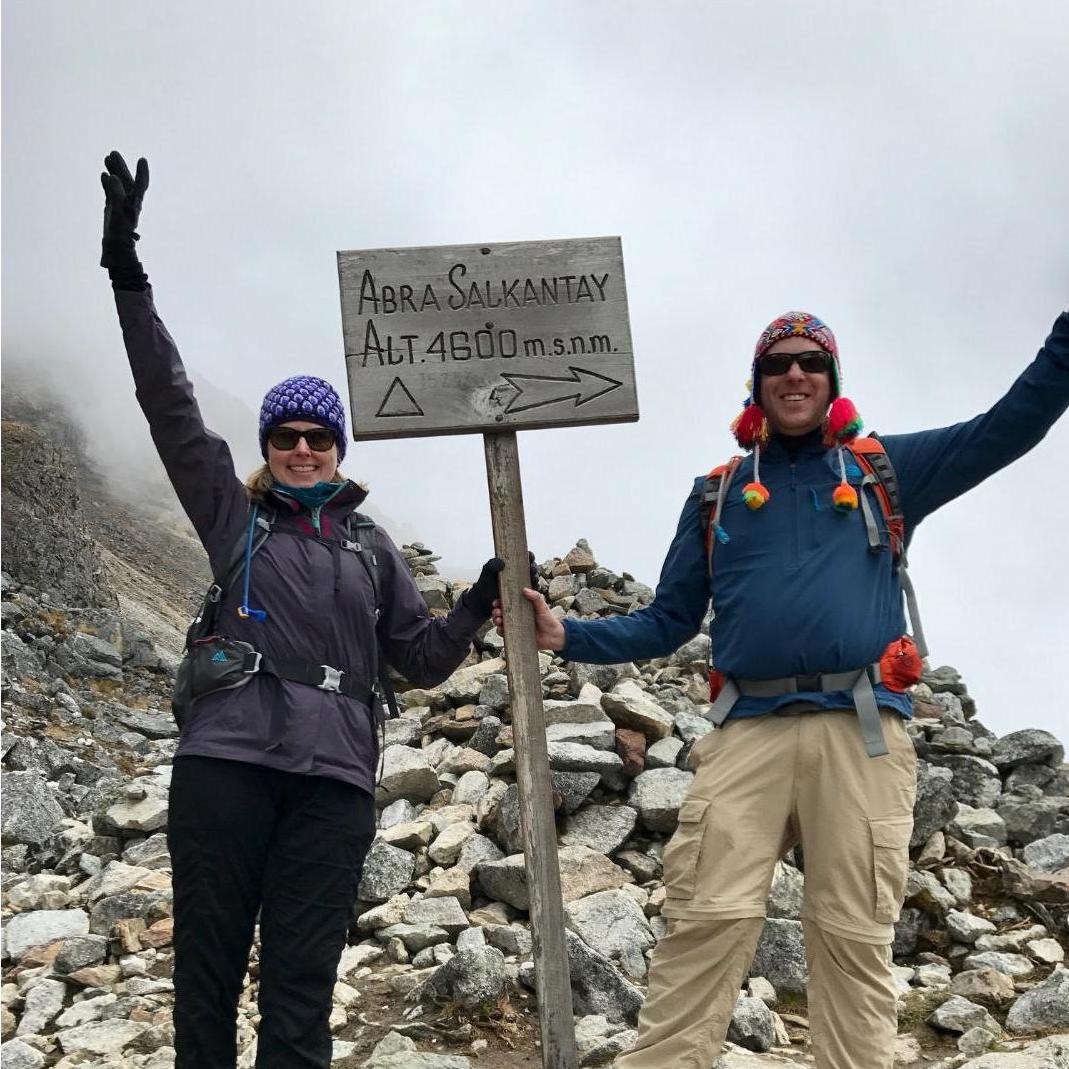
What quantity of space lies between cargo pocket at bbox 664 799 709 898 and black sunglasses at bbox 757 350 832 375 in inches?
70.0

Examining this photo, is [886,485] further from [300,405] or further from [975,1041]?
[975,1041]

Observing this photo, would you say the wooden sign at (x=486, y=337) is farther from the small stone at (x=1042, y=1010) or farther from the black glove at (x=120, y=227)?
the small stone at (x=1042, y=1010)

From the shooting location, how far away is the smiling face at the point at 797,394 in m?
4.64

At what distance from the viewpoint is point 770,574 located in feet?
14.5

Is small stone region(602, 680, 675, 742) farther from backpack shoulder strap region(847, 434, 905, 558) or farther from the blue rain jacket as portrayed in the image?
backpack shoulder strap region(847, 434, 905, 558)

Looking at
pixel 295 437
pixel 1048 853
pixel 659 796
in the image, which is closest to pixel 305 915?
pixel 295 437

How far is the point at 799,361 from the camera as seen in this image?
463 cm

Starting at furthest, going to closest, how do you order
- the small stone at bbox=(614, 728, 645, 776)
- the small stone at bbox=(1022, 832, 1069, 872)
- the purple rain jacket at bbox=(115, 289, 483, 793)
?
1. the small stone at bbox=(1022, 832, 1069, 872)
2. the small stone at bbox=(614, 728, 645, 776)
3. the purple rain jacket at bbox=(115, 289, 483, 793)

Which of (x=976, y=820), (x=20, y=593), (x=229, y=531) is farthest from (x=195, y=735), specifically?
(x=20, y=593)

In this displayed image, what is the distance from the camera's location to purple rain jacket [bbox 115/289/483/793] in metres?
4.09

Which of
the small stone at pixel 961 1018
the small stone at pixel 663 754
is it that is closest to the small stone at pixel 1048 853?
the small stone at pixel 663 754

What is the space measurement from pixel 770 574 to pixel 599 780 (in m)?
4.67

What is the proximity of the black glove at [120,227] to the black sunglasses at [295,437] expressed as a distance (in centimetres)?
75

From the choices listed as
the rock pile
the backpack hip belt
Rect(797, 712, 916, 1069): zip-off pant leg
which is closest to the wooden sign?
the backpack hip belt
